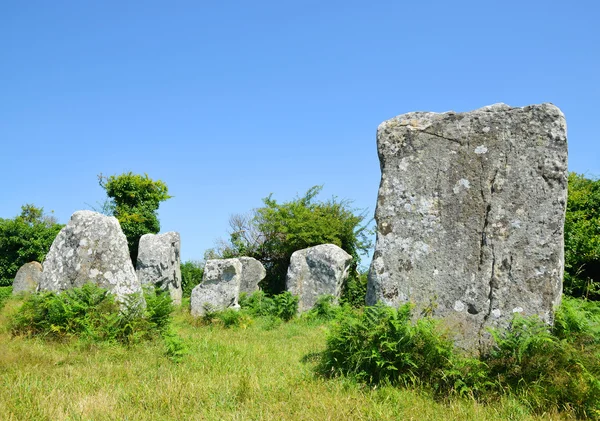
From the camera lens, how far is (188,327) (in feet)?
44.2

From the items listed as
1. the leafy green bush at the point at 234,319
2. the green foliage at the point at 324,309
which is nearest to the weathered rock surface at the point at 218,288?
the leafy green bush at the point at 234,319

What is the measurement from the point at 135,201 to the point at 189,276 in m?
8.94

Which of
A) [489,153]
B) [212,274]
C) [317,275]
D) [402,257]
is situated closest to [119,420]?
[402,257]

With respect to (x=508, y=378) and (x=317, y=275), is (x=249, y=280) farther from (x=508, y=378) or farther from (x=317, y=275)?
(x=508, y=378)

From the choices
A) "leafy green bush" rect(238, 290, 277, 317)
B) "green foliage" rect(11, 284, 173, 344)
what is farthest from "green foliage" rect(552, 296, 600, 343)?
"leafy green bush" rect(238, 290, 277, 317)

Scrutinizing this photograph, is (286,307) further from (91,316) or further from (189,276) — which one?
(189,276)

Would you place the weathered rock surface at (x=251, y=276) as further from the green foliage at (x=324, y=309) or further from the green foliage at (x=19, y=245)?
the green foliage at (x=19, y=245)

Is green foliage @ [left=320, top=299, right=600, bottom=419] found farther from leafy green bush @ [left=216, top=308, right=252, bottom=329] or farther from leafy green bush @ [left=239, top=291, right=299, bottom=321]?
leafy green bush @ [left=239, top=291, right=299, bottom=321]

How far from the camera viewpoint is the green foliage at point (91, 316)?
941cm

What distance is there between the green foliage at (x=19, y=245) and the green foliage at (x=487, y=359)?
27.4 meters

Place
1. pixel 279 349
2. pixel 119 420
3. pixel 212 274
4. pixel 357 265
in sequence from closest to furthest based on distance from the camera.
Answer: pixel 119 420 → pixel 279 349 → pixel 212 274 → pixel 357 265

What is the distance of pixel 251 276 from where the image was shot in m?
19.2

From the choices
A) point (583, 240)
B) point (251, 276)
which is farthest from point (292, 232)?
point (583, 240)

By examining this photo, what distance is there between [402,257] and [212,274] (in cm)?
886
